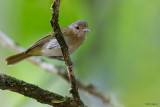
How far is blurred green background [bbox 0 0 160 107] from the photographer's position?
4.59m

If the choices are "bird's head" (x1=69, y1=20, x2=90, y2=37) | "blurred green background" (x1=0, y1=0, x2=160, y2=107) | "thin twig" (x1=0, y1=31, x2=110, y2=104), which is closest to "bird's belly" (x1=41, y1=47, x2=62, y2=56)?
"thin twig" (x1=0, y1=31, x2=110, y2=104)

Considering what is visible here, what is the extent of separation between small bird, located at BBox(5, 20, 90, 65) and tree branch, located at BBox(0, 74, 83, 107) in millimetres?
1244

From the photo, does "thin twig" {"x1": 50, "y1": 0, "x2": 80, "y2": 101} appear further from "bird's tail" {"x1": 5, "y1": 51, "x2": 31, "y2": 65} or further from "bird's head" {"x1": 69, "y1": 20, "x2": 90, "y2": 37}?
"bird's tail" {"x1": 5, "y1": 51, "x2": 31, "y2": 65}

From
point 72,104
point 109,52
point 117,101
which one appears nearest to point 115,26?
point 109,52

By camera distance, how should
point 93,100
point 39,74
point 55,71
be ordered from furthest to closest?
point 39,74 → point 93,100 → point 55,71

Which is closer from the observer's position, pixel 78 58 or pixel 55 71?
pixel 55 71

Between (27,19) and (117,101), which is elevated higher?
(27,19)

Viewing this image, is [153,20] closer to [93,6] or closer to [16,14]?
[93,6]

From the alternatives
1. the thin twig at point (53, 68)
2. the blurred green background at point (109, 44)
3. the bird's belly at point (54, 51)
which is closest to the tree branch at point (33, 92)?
the bird's belly at point (54, 51)

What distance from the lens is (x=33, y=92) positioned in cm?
276

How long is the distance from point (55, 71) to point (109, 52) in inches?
40.3

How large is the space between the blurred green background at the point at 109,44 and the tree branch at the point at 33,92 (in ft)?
5.45

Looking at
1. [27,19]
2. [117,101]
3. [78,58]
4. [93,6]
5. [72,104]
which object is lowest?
[72,104]

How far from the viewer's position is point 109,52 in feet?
15.7
